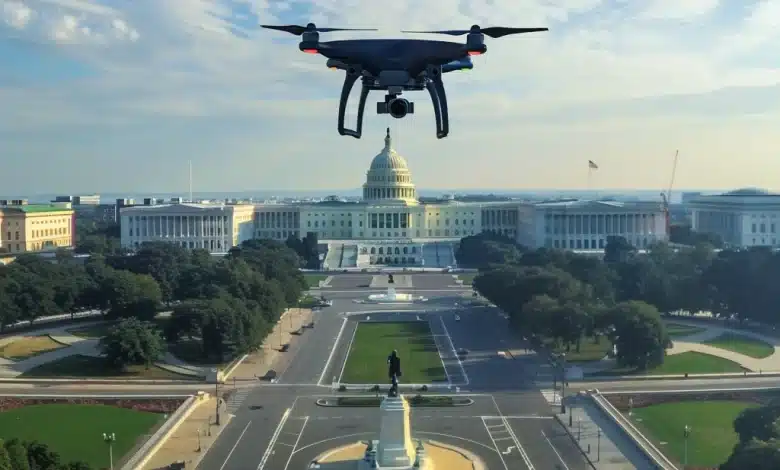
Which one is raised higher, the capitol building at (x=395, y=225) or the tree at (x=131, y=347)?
the capitol building at (x=395, y=225)

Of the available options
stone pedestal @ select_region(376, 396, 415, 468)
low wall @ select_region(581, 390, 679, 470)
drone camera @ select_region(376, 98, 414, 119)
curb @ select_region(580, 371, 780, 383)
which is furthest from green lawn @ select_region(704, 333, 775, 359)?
drone camera @ select_region(376, 98, 414, 119)

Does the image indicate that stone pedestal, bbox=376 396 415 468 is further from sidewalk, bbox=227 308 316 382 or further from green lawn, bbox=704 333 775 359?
green lawn, bbox=704 333 775 359

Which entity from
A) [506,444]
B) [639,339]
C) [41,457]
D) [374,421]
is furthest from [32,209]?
[41,457]

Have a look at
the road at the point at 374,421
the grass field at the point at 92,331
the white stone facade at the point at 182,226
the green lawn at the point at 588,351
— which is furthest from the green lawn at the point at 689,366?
the white stone facade at the point at 182,226

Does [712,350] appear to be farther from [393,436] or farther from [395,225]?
[395,225]

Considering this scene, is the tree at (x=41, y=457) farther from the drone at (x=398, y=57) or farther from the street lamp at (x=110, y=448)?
the drone at (x=398, y=57)
